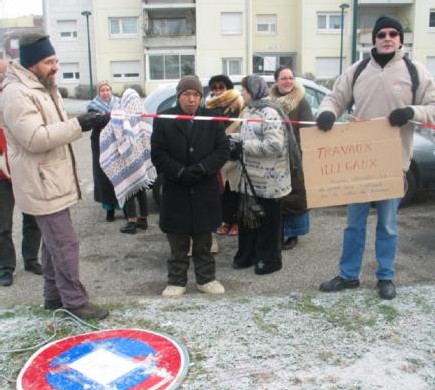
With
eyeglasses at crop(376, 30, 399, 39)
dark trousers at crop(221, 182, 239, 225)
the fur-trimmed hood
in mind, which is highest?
eyeglasses at crop(376, 30, 399, 39)

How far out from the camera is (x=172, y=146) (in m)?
4.32

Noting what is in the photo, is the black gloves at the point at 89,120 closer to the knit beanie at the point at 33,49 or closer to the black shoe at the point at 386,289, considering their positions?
the knit beanie at the point at 33,49

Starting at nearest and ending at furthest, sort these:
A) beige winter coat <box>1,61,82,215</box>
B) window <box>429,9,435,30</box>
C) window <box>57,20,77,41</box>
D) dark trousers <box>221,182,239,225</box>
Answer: beige winter coat <box>1,61,82,215</box> < dark trousers <box>221,182,239,225</box> < window <box>429,9,435,30</box> < window <box>57,20,77,41</box>

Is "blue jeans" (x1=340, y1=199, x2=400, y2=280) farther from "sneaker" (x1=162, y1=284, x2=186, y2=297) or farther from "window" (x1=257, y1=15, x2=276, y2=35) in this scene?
"window" (x1=257, y1=15, x2=276, y2=35)

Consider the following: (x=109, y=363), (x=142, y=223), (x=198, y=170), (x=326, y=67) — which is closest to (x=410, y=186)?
(x=142, y=223)

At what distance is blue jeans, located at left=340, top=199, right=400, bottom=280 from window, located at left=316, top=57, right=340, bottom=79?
120 ft

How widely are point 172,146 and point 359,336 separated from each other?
75.1 inches

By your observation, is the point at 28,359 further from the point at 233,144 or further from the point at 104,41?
the point at 104,41

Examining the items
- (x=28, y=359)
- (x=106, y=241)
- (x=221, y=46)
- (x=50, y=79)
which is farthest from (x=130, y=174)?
(x=221, y=46)

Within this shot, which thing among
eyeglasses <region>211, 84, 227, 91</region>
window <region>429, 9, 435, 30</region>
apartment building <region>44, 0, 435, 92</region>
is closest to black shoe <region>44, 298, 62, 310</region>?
eyeglasses <region>211, 84, 227, 91</region>

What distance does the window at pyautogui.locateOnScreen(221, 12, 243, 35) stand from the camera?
38062 millimetres

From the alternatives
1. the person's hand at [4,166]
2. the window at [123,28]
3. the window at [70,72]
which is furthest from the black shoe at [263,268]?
the window at [70,72]

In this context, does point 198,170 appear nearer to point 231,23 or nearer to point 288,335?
point 288,335

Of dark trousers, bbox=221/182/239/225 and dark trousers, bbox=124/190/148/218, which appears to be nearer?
dark trousers, bbox=221/182/239/225
